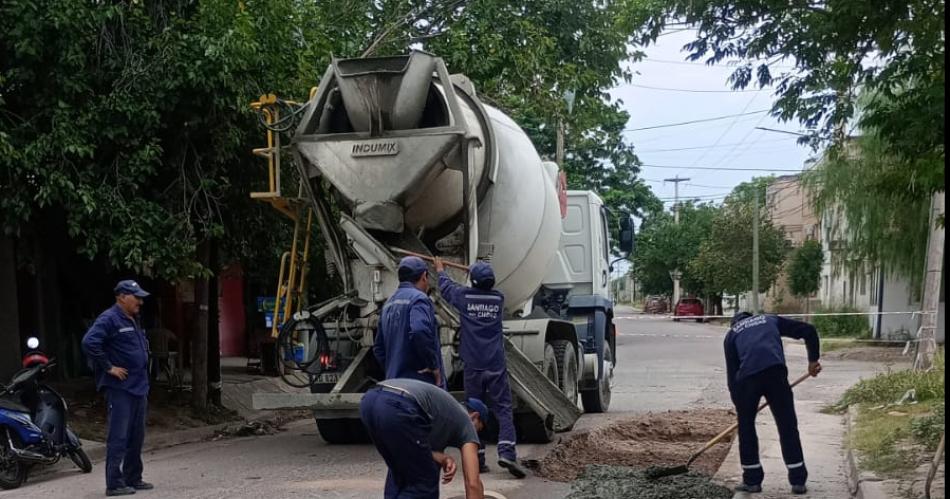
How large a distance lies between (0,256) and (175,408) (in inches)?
111

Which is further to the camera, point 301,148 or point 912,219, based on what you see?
point 912,219

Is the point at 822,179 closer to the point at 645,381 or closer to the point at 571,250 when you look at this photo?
the point at 645,381

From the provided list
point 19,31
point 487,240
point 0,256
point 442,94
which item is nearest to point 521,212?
point 487,240

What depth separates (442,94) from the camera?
9617 millimetres

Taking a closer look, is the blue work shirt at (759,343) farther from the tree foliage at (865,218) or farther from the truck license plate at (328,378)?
the tree foliage at (865,218)

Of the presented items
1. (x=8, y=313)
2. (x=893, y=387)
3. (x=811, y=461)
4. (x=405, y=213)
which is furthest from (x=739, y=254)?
Result: (x=405, y=213)

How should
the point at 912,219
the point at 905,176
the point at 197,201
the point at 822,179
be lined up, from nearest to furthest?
1. the point at 905,176
2. the point at 197,201
3. the point at 912,219
4. the point at 822,179

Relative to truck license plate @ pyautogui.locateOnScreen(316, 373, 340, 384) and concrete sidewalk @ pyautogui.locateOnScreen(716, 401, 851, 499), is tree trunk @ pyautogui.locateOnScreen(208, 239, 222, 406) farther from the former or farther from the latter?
concrete sidewalk @ pyautogui.locateOnScreen(716, 401, 851, 499)

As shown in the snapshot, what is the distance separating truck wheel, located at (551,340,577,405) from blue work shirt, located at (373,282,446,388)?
4.29 meters

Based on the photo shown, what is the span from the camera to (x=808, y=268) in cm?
5016

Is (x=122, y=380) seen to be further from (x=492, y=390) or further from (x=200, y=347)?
(x=200, y=347)

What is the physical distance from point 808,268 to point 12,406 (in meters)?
45.5

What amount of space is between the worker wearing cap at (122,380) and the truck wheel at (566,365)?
4.48m

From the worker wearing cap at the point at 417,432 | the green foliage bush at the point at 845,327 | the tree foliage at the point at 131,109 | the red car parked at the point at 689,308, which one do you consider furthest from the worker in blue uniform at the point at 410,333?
the red car parked at the point at 689,308
